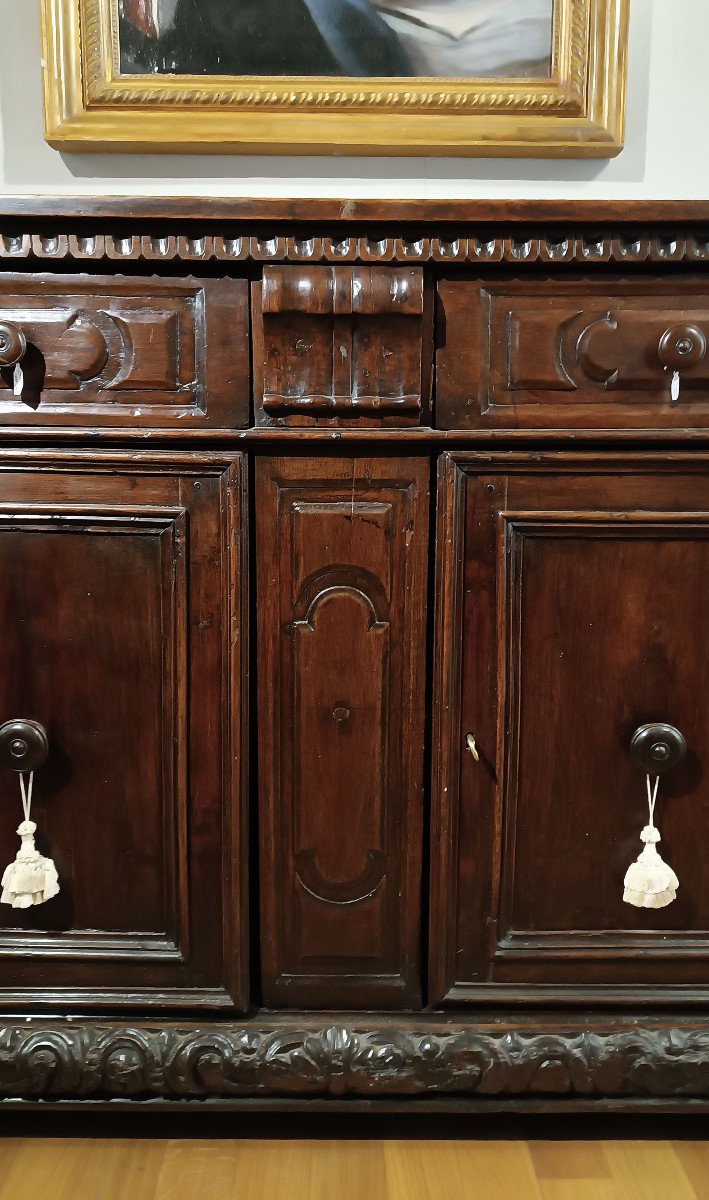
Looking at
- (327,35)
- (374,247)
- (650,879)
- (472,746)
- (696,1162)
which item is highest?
(327,35)

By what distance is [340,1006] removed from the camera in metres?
0.86

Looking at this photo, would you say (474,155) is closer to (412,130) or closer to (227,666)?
(412,130)

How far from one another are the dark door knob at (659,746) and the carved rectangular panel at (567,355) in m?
0.29

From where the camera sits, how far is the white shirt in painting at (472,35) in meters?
1.05

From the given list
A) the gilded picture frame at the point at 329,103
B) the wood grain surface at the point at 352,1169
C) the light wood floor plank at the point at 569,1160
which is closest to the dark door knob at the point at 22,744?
the wood grain surface at the point at 352,1169

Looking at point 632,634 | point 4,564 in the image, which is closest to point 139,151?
point 4,564

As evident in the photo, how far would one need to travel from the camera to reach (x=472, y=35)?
3.46ft

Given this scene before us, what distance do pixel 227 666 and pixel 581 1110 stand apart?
566 mm

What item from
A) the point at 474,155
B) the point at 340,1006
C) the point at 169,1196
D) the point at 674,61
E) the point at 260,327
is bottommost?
the point at 169,1196

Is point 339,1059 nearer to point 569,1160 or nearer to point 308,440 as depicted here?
point 569,1160

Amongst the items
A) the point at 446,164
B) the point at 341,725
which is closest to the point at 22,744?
the point at 341,725

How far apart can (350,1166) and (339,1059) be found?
0.11 meters

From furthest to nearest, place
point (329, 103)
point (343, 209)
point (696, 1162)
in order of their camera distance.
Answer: point (329, 103) < point (696, 1162) < point (343, 209)

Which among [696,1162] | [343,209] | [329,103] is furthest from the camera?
[329,103]
